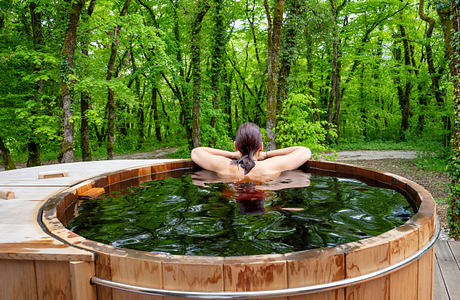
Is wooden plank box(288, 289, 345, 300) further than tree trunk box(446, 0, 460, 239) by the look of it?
No

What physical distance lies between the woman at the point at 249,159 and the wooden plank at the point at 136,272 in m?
1.69

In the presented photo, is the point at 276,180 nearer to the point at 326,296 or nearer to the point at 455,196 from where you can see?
the point at 326,296

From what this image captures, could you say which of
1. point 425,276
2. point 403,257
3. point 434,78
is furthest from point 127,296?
point 434,78

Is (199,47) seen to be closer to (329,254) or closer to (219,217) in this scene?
(219,217)

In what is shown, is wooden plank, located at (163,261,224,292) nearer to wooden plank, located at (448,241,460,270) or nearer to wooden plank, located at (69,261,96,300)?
wooden plank, located at (69,261,96,300)

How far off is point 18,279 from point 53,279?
0.63 ft

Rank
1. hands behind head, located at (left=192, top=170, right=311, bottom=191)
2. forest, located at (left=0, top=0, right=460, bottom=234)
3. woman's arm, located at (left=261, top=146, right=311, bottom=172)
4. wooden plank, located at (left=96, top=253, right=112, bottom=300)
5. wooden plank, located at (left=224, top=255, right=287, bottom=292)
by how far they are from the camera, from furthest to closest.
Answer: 1. forest, located at (left=0, top=0, right=460, bottom=234)
2. woman's arm, located at (left=261, top=146, right=311, bottom=172)
3. hands behind head, located at (left=192, top=170, right=311, bottom=191)
4. wooden plank, located at (left=96, top=253, right=112, bottom=300)
5. wooden plank, located at (left=224, top=255, right=287, bottom=292)

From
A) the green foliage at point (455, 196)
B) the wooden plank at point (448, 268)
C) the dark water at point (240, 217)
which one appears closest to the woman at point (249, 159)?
the dark water at point (240, 217)

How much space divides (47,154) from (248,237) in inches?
616

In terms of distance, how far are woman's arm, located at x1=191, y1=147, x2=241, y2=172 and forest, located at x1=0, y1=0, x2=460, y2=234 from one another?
3.00 meters

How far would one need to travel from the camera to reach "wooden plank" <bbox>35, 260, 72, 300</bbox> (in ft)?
4.55

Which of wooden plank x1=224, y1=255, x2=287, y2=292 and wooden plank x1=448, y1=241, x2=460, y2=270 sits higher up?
wooden plank x1=224, y1=255, x2=287, y2=292

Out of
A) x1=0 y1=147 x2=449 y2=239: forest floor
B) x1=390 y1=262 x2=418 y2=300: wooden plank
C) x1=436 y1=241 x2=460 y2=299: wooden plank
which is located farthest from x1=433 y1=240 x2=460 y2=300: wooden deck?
x1=0 y1=147 x2=449 y2=239: forest floor

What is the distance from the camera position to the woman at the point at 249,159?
9.36ft
